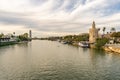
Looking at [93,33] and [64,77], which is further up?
[93,33]

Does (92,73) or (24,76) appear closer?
(24,76)

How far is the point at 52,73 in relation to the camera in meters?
46.4

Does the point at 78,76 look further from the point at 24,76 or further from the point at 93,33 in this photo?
the point at 93,33

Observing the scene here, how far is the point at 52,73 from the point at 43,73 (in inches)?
90.1

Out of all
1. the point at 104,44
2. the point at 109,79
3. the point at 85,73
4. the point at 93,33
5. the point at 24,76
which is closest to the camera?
the point at 109,79

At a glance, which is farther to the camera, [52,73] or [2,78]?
[52,73]

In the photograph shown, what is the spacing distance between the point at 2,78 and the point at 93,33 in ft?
517

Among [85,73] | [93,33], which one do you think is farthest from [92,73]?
[93,33]

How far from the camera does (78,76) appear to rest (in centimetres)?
4316

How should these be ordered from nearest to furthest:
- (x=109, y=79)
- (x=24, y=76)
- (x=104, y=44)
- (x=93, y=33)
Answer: (x=109, y=79) < (x=24, y=76) < (x=104, y=44) < (x=93, y=33)

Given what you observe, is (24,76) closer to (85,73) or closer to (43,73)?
(43,73)

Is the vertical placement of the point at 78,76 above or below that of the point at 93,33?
below

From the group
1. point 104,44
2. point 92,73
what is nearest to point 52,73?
point 92,73

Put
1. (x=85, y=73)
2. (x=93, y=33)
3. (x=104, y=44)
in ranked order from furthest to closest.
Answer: (x=93, y=33) < (x=104, y=44) < (x=85, y=73)
